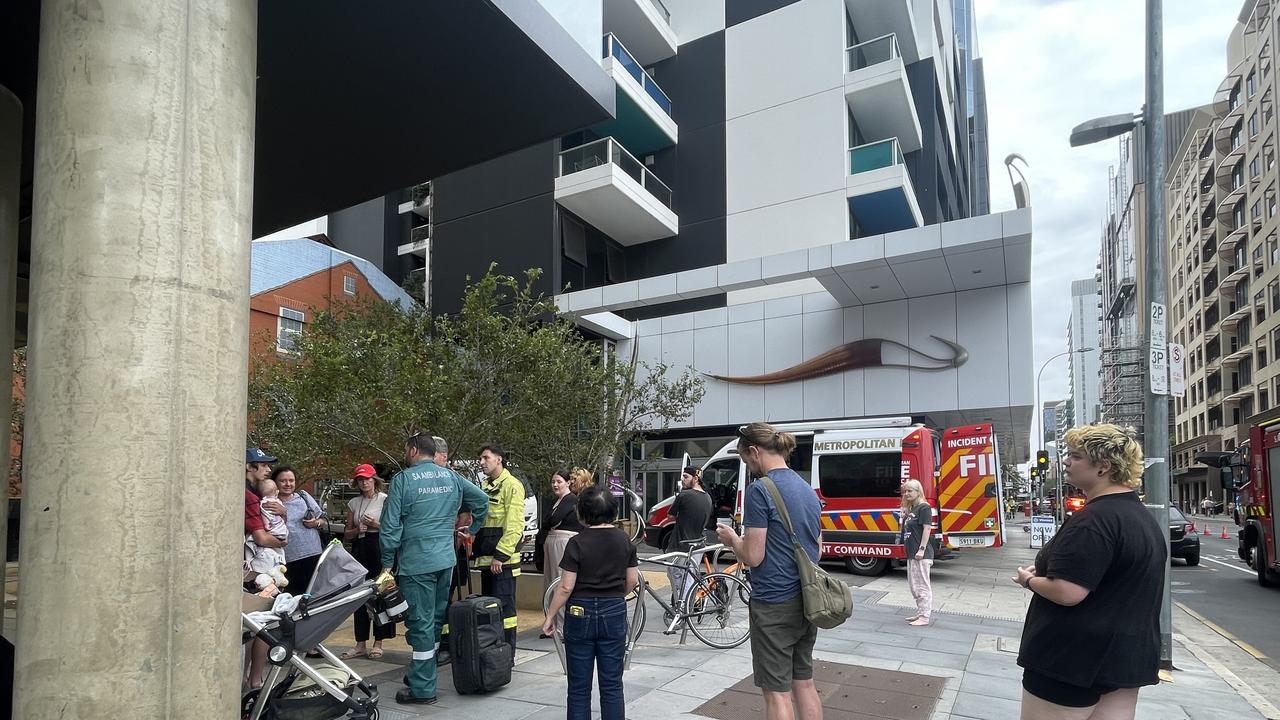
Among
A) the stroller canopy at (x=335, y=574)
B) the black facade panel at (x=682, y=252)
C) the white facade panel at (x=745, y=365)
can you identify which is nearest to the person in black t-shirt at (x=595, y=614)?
the stroller canopy at (x=335, y=574)

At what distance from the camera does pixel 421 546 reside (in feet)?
18.7

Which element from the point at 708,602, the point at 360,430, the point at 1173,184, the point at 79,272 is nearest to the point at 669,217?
the point at 360,430

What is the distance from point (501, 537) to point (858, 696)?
3224 mm

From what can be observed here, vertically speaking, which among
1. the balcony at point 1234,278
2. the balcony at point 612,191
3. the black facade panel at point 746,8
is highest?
the black facade panel at point 746,8

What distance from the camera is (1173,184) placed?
8050cm

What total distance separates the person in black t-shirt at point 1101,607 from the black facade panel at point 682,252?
22.4 metres

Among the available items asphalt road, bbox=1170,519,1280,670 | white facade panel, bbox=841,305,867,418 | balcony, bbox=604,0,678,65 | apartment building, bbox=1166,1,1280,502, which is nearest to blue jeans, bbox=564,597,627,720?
asphalt road, bbox=1170,519,1280,670

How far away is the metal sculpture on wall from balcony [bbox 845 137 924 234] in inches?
180

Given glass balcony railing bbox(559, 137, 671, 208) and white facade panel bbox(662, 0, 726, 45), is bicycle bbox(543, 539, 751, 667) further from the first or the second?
white facade panel bbox(662, 0, 726, 45)

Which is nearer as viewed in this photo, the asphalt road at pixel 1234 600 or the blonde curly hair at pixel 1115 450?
the blonde curly hair at pixel 1115 450

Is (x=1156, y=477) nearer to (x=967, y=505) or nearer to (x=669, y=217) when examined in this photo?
(x=967, y=505)

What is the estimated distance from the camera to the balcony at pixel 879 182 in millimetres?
22766

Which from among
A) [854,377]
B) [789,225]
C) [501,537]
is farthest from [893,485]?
[789,225]

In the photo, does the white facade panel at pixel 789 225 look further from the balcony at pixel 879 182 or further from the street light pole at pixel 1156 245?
the street light pole at pixel 1156 245
